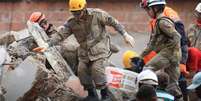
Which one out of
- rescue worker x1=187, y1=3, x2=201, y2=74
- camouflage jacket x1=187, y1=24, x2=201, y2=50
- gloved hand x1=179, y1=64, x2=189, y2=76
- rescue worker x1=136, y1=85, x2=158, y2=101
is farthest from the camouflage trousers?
rescue worker x1=136, y1=85, x2=158, y2=101

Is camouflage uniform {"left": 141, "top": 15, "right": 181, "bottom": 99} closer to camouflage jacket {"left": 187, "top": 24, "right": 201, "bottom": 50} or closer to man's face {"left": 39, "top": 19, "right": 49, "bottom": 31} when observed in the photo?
camouflage jacket {"left": 187, "top": 24, "right": 201, "bottom": 50}

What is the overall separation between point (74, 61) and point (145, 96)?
3708mm

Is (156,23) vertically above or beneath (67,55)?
above

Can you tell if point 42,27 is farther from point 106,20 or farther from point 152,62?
point 152,62

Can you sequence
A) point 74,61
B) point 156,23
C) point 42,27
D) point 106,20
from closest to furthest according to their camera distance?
point 156,23, point 106,20, point 74,61, point 42,27

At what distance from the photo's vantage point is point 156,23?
8633 mm

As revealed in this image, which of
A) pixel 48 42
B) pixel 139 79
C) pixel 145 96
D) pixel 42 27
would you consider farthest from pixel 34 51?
pixel 145 96

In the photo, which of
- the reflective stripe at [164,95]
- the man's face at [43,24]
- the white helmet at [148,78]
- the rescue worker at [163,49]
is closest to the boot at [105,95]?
the rescue worker at [163,49]

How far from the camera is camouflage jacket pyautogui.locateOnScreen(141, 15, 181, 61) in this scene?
8.55 meters

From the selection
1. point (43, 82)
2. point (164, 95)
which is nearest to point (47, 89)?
point (43, 82)

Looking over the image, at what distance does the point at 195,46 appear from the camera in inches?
401

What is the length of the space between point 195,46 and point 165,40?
154cm

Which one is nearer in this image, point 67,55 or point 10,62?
point 10,62

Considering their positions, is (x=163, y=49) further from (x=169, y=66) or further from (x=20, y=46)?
(x=20, y=46)
